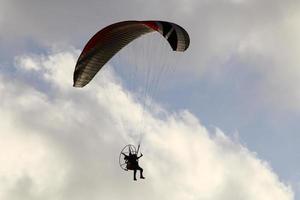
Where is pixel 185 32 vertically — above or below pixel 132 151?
above

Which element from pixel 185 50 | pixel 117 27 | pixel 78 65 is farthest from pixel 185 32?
pixel 78 65

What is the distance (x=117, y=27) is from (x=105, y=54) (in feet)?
7.96

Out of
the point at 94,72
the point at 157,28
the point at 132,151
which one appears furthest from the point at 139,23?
the point at 132,151

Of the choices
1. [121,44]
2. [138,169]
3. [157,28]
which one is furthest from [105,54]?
[138,169]

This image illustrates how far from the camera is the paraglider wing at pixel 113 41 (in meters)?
48.7

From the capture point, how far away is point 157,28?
48344mm

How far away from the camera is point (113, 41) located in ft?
165

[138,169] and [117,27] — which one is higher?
[117,27]

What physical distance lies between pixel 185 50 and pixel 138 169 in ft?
28.2

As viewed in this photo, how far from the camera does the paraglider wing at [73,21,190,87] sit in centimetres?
4869

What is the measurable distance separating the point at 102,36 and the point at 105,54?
150cm

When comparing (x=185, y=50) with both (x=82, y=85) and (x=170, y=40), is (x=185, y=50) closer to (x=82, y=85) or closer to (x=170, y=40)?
(x=170, y=40)

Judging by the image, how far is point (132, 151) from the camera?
164 feet

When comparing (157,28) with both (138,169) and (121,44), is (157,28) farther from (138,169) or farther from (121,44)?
(138,169)
